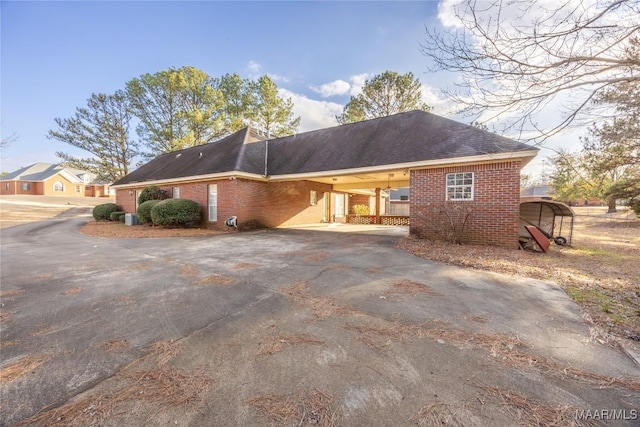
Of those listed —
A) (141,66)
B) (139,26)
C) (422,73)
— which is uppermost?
(141,66)

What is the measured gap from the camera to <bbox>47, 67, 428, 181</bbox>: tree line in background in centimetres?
2295

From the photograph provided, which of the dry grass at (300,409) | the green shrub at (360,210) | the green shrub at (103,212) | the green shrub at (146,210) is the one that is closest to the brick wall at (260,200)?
the green shrub at (146,210)

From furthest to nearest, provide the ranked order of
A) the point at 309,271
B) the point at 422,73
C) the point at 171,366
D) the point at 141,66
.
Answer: the point at 141,66 → the point at 309,271 → the point at 422,73 → the point at 171,366

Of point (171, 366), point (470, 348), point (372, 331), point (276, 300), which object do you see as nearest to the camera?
point (171, 366)

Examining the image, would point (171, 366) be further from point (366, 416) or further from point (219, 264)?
point (219, 264)

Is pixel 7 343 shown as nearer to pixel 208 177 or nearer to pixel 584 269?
pixel 584 269

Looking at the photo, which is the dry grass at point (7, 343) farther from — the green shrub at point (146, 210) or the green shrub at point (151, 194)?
the green shrub at point (151, 194)

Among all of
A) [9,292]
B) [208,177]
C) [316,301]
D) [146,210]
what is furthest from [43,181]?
[316,301]

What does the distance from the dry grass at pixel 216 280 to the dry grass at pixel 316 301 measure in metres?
1.21

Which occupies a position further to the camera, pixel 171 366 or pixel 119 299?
pixel 119 299

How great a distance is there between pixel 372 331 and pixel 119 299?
3.91 metres

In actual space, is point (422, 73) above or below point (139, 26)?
below

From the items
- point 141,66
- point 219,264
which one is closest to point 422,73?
point 219,264

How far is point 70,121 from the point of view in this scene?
2378 cm
